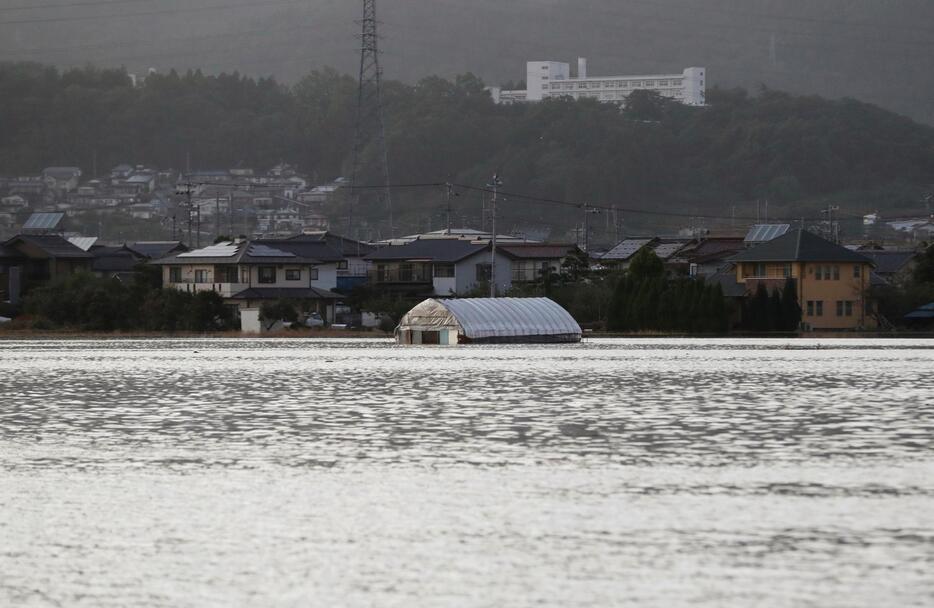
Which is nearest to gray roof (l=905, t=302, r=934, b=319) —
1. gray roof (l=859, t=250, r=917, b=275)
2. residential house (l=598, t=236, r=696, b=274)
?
gray roof (l=859, t=250, r=917, b=275)

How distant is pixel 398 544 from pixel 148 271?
6395 centimetres

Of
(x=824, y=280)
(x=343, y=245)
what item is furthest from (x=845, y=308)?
(x=343, y=245)

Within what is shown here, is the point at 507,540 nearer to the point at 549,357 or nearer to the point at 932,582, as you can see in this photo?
the point at 932,582

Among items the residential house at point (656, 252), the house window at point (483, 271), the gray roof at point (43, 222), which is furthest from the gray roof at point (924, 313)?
the gray roof at point (43, 222)

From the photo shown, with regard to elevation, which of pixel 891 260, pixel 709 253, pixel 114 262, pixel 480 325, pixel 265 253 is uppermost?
pixel 114 262

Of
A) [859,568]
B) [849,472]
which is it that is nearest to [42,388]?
[849,472]

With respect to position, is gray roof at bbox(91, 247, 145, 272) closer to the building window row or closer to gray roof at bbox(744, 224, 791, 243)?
gray roof at bbox(744, 224, 791, 243)

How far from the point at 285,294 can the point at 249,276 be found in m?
2.22

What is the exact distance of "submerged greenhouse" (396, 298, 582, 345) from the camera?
52.5 m

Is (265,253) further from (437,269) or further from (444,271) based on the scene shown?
(444,271)

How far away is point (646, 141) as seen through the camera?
18162 centimetres

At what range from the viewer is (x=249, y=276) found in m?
73.8

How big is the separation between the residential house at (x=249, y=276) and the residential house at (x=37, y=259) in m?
11.2

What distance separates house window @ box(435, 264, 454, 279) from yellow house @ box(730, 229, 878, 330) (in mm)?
19460
